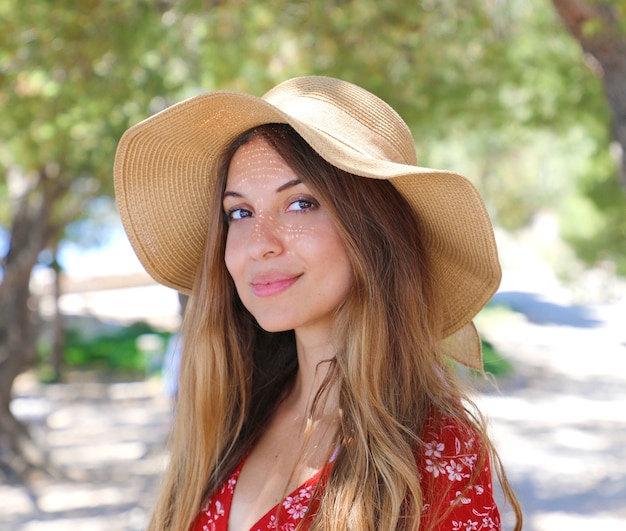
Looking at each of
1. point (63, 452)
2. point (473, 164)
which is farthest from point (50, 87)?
point (473, 164)

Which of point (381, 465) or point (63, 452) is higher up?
point (381, 465)

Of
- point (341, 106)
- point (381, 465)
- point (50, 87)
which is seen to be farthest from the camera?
point (50, 87)

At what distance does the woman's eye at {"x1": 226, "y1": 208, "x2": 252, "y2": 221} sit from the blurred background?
0.71 m

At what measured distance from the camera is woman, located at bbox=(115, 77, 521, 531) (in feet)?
6.13

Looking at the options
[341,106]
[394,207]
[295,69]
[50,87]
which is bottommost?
[394,207]

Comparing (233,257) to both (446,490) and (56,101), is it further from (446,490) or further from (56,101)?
(56,101)

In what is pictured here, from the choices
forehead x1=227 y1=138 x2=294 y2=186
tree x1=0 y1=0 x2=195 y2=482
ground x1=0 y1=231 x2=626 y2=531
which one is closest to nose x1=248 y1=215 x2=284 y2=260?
forehead x1=227 y1=138 x2=294 y2=186

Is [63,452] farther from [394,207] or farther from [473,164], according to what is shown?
[473,164]

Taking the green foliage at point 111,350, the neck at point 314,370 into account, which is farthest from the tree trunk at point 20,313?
the neck at point 314,370

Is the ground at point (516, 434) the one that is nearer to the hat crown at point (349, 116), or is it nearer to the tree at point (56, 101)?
the hat crown at point (349, 116)

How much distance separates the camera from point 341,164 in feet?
6.12

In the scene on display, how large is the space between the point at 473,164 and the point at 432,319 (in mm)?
31619

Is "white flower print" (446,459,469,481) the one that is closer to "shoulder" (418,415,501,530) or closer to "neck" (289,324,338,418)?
"shoulder" (418,415,501,530)

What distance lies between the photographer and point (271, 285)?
200cm
